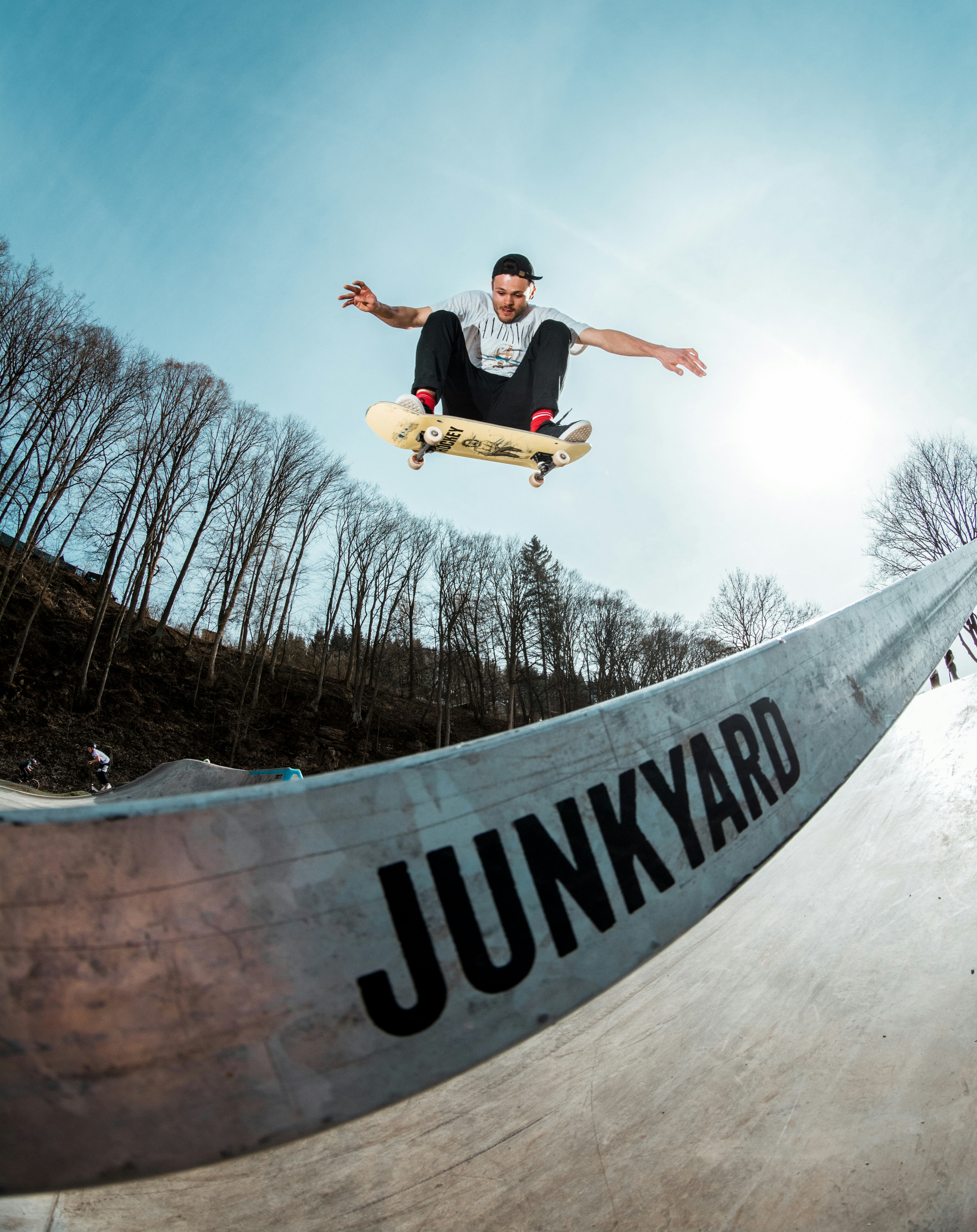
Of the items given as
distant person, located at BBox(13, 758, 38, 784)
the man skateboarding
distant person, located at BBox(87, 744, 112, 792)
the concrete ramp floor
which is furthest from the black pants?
distant person, located at BBox(13, 758, 38, 784)

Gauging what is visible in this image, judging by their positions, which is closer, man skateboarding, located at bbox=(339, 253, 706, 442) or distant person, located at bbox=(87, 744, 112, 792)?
man skateboarding, located at bbox=(339, 253, 706, 442)

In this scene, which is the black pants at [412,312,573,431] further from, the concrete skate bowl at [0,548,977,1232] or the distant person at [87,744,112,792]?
the distant person at [87,744,112,792]

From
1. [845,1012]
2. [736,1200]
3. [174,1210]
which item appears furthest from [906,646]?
[174,1210]

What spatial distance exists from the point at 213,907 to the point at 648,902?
0.90 m

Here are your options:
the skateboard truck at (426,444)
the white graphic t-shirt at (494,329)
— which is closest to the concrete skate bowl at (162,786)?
the skateboard truck at (426,444)

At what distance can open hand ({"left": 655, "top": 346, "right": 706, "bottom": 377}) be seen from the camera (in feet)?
15.4

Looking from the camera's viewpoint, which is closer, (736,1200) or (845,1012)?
(736,1200)

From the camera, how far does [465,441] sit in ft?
15.6

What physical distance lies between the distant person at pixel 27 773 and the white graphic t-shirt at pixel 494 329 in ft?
46.5

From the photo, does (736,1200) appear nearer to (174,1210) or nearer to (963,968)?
(963,968)

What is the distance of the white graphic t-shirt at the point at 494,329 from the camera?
4.50 meters

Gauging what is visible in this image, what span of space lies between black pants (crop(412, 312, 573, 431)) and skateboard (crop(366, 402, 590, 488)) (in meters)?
0.11

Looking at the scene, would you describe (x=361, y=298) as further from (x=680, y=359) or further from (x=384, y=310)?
(x=680, y=359)

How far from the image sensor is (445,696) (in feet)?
92.8
